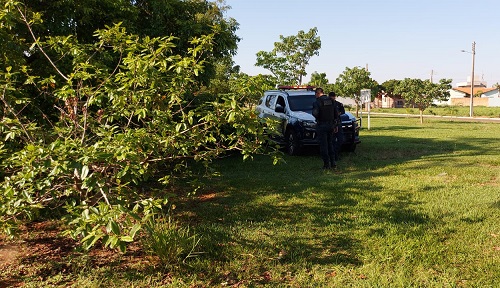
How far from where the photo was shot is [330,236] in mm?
4609

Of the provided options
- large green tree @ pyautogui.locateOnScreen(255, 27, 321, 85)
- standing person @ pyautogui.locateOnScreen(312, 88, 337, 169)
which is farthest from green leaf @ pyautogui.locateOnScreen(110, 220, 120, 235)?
large green tree @ pyautogui.locateOnScreen(255, 27, 321, 85)

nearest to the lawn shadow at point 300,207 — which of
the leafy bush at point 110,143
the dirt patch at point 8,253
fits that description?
the leafy bush at point 110,143

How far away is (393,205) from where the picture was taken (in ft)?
18.8

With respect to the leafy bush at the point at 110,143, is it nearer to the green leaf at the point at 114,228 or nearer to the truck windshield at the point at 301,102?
the green leaf at the point at 114,228

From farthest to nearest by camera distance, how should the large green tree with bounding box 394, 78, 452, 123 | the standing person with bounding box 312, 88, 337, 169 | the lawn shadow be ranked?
the large green tree with bounding box 394, 78, 452, 123, the standing person with bounding box 312, 88, 337, 169, the lawn shadow

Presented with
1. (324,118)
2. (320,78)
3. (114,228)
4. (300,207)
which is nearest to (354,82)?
(320,78)

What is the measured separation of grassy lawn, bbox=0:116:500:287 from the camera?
144 inches

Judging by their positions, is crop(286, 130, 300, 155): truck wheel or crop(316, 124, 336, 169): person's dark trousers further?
crop(286, 130, 300, 155): truck wheel

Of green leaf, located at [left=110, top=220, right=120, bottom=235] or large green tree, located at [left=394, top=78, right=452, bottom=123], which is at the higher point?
large green tree, located at [left=394, top=78, right=452, bottom=123]

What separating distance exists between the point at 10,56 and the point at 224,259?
3.43 m

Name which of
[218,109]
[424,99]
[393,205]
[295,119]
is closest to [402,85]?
Result: [424,99]

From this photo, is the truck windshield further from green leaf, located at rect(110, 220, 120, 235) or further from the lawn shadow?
green leaf, located at rect(110, 220, 120, 235)

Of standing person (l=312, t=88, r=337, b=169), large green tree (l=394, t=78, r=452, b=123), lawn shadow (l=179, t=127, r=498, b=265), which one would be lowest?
lawn shadow (l=179, t=127, r=498, b=265)

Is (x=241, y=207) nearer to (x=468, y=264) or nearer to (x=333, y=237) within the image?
(x=333, y=237)
